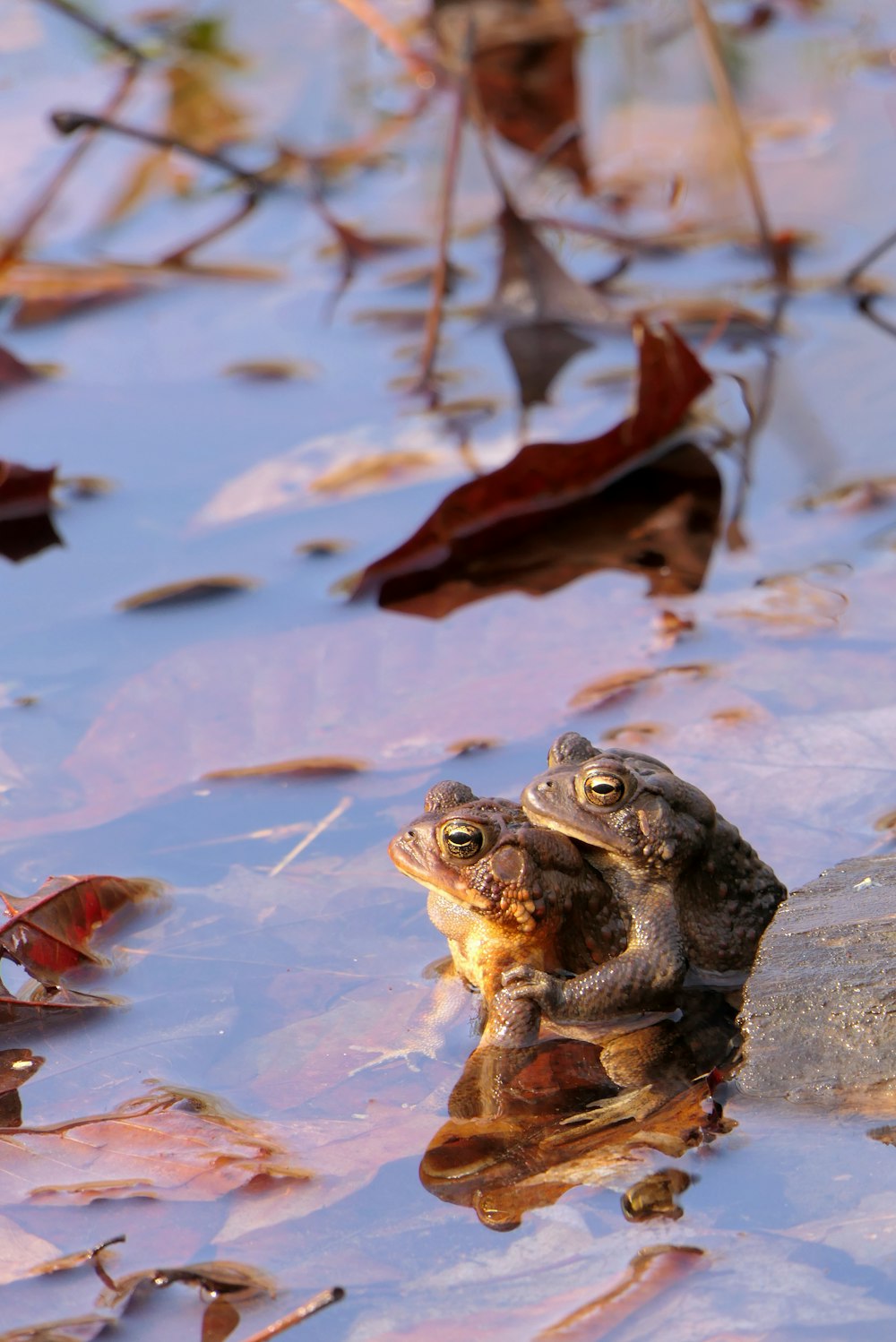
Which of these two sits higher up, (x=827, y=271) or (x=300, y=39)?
(x=300, y=39)

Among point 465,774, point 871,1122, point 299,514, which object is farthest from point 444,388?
point 871,1122

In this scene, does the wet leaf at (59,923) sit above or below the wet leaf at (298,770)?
above

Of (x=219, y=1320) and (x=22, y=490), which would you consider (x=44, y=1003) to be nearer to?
(x=219, y=1320)

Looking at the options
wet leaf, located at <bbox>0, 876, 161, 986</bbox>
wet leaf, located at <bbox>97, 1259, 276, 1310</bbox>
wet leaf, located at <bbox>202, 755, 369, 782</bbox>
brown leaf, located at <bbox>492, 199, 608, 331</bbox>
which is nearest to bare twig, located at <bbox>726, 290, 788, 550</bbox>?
brown leaf, located at <bbox>492, 199, 608, 331</bbox>

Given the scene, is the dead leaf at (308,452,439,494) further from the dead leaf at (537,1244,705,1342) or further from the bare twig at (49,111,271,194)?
the dead leaf at (537,1244,705,1342)

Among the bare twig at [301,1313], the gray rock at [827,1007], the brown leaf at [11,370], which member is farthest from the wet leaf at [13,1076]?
the brown leaf at [11,370]

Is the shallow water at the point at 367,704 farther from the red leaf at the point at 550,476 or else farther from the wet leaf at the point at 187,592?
the red leaf at the point at 550,476

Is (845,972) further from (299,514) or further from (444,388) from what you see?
(444,388)

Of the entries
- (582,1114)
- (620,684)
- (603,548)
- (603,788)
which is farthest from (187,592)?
(582,1114)
